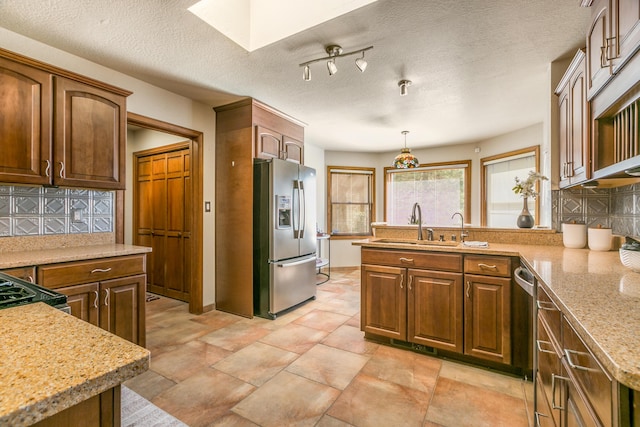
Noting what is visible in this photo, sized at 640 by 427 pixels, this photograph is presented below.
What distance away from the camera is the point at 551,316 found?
4.05ft

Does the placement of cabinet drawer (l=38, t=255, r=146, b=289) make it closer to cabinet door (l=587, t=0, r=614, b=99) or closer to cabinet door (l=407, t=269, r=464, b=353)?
cabinet door (l=407, t=269, r=464, b=353)

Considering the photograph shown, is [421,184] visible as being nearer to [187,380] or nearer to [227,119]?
[227,119]

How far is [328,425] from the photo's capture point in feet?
5.56

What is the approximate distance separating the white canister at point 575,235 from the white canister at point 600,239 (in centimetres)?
11

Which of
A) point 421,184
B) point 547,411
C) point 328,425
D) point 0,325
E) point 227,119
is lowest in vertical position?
point 328,425

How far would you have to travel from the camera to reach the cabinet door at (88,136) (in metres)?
2.19

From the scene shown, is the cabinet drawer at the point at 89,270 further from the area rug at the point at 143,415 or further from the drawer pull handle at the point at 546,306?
the drawer pull handle at the point at 546,306

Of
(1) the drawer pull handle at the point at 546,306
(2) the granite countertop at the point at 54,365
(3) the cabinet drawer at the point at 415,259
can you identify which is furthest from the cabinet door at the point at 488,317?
(2) the granite countertop at the point at 54,365

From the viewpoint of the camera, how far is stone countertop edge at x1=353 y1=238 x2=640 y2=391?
25.5 inches

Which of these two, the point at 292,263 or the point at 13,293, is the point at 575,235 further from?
the point at 13,293

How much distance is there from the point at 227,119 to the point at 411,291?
9.16 ft

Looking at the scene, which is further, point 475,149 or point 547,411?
point 475,149

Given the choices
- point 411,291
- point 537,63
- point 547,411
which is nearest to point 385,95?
point 537,63

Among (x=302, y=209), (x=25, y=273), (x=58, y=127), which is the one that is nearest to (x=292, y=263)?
(x=302, y=209)
